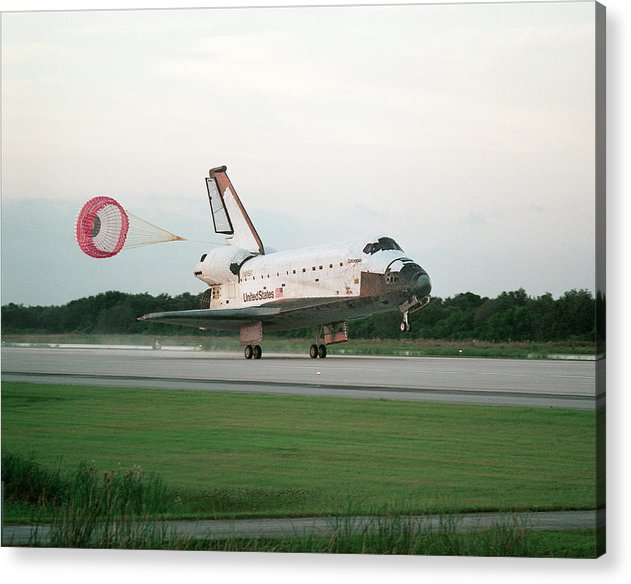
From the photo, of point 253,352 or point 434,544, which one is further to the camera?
point 253,352

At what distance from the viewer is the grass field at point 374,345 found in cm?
1092

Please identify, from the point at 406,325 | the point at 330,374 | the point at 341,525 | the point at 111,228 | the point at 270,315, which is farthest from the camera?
the point at 270,315

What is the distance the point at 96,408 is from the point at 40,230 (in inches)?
71.4

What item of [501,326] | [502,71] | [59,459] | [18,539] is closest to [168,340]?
[59,459]

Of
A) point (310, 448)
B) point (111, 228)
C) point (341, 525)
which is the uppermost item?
point (111, 228)

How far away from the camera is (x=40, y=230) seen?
11.7 meters

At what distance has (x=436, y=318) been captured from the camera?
11.4 m

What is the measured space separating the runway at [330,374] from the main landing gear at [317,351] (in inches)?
2.8

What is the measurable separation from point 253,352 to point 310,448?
132 centimetres

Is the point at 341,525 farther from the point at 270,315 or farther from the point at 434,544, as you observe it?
the point at 270,315

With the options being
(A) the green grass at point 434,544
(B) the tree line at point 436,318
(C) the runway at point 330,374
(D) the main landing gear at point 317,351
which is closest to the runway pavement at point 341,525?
(A) the green grass at point 434,544

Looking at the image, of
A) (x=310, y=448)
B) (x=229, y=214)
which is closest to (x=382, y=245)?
(x=229, y=214)

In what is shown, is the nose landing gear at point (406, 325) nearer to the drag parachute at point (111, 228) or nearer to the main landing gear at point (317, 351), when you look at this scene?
the main landing gear at point (317, 351)

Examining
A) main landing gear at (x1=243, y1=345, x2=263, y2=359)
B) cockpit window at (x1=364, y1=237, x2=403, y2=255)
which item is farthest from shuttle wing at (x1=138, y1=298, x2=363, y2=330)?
cockpit window at (x1=364, y1=237, x2=403, y2=255)
